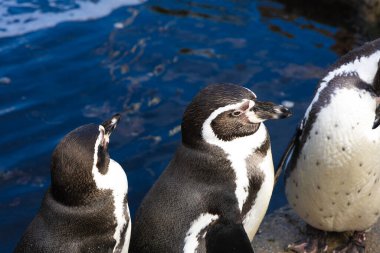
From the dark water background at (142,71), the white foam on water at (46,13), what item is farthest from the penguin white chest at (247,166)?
the white foam on water at (46,13)

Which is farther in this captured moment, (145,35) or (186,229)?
(145,35)

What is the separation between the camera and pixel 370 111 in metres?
3.70

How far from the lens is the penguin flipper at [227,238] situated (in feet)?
10.8

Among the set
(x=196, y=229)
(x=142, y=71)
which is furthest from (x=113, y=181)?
(x=142, y=71)

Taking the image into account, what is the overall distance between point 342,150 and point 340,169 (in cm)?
13

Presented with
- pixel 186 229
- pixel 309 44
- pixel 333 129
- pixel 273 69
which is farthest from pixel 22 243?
pixel 309 44

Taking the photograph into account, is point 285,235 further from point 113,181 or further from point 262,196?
point 113,181

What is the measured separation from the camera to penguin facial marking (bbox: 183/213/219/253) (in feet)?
11.3

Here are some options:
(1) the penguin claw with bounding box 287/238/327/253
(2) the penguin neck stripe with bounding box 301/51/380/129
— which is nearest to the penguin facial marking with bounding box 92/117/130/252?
(2) the penguin neck stripe with bounding box 301/51/380/129

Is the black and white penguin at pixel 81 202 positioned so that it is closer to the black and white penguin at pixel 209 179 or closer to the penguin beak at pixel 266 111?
the black and white penguin at pixel 209 179

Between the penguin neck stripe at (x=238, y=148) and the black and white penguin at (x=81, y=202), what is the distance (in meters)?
0.50

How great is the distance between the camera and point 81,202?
3273 millimetres

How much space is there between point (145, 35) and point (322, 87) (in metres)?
4.47

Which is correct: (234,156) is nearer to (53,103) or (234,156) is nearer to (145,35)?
(53,103)
